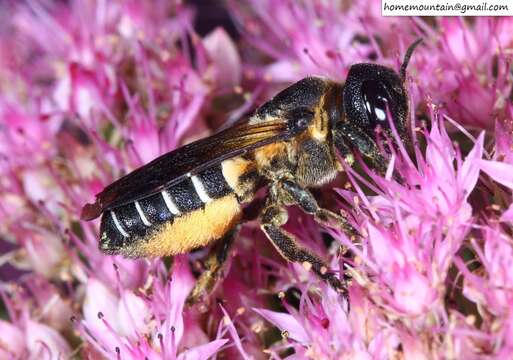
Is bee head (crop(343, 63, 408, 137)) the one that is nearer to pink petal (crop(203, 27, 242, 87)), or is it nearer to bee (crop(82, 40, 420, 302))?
bee (crop(82, 40, 420, 302))

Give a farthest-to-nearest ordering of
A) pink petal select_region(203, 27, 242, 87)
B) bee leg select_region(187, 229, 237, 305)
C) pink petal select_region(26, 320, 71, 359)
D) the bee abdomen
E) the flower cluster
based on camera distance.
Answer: pink petal select_region(203, 27, 242, 87) → pink petal select_region(26, 320, 71, 359) → bee leg select_region(187, 229, 237, 305) → the bee abdomen → the flower cluster

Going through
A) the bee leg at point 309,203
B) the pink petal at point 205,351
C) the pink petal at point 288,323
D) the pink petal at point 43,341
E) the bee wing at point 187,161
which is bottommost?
the pink petal at point 288,323

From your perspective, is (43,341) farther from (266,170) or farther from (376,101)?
(376,101)

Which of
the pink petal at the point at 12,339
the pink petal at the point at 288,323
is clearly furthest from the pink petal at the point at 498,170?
the pink petal at the point at 12,339

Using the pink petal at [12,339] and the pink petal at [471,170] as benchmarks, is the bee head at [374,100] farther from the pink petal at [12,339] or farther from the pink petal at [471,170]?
the pink petal at [12,339]

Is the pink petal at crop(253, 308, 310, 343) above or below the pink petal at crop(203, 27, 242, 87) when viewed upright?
below

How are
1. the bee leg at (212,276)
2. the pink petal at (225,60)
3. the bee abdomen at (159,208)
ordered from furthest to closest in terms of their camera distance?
the pink petal at (225,60) → the bee leg at (212,276) → the bee abdomen at (159,208)

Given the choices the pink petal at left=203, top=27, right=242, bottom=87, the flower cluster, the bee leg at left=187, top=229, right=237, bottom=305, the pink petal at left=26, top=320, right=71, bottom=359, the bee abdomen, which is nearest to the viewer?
the flower cluster

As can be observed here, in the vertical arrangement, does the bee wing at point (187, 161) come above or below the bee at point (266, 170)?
above

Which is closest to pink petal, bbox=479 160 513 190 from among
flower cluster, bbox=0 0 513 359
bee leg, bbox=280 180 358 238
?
flower cluster, bbox=0 0 513 359
